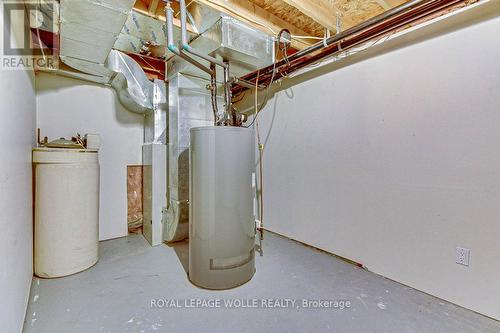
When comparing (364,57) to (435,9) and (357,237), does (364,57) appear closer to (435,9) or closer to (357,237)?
(435,9)

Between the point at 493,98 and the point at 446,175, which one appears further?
the point at 446,175

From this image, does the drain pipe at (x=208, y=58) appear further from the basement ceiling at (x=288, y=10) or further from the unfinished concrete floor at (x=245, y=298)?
the unfinished concrete floor at (x=245, y=298)

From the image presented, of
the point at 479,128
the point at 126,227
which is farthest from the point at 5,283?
the point at 479,128

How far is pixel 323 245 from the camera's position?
2562 millimetres

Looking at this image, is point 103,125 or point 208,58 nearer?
point 208,58

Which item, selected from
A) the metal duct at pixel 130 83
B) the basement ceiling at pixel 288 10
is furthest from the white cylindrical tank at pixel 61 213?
the basement ceiling at pixel 288 10

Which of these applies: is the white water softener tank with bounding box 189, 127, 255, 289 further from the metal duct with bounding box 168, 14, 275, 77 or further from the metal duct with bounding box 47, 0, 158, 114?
the metal duct with bounding box 47, 0, 158, 114

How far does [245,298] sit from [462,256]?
155 cm

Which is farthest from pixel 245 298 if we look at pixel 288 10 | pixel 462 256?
pixel 288 10

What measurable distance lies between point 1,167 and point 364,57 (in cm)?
262

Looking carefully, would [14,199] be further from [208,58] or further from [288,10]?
[288,10]

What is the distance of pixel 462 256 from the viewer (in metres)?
1.65

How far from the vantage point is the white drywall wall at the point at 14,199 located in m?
1.13

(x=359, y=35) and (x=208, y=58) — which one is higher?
(x=359, y=35)
